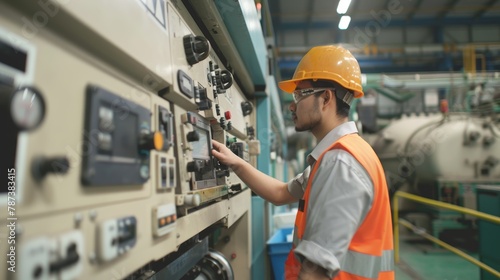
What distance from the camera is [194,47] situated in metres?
1.07

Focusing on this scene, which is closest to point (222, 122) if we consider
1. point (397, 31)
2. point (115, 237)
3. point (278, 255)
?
point (115, 237)

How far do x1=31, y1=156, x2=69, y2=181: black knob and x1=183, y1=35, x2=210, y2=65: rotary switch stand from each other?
674 mm

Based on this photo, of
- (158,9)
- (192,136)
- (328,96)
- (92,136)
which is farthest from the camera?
(328,96)

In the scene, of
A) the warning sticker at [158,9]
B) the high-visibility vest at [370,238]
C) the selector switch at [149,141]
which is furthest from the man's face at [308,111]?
the selector switch at [149,141]

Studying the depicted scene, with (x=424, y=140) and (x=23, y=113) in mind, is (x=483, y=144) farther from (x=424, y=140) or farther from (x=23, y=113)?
(x=23, y=113)

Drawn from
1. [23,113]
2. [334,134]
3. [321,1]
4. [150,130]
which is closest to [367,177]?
[334,134]

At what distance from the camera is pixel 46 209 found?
0.47 meters

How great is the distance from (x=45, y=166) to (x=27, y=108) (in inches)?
Result: 3.5

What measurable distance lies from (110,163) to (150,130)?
7.4 inches

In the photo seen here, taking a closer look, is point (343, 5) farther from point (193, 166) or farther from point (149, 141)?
point (149, 141)

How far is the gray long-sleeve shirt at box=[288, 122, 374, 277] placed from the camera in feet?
3.16

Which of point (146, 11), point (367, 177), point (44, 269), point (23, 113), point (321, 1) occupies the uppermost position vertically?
point (321, 1)

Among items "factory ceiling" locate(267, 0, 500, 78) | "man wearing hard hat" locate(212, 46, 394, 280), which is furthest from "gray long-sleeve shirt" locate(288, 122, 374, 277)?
"factory ceiling" locate(267, 0, 500, 78)

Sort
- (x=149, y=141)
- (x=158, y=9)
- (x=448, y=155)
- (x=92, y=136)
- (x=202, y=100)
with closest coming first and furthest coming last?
(x=92, y=136)
(x=149, y=141)
(x=158, y=9)
(x=202, y=100)
(x=448, y=155)
